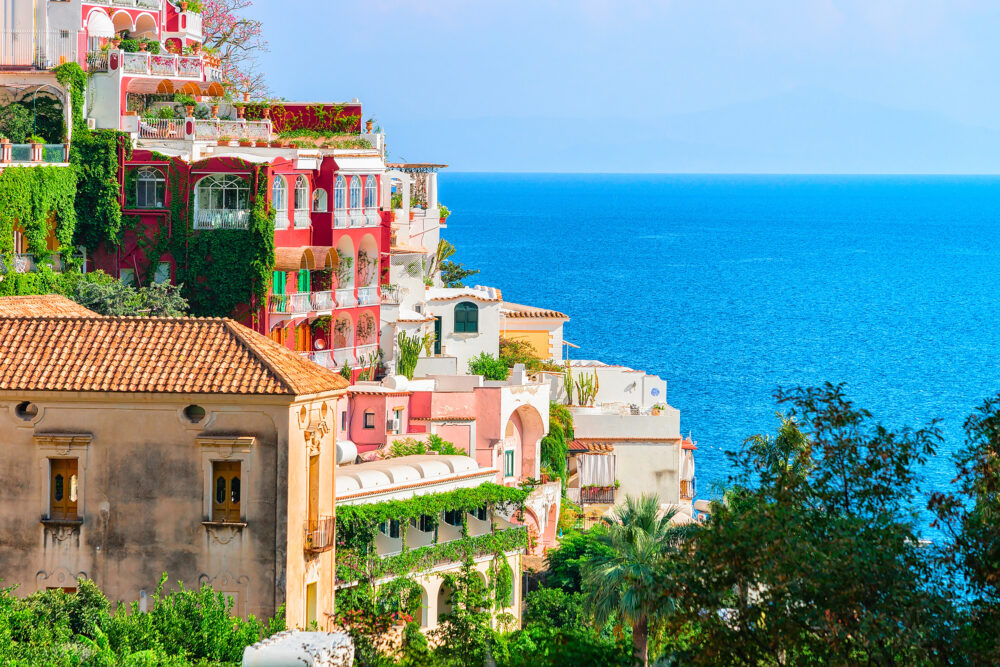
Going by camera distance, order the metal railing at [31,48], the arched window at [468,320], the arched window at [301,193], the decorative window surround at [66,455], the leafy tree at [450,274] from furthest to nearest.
→ the leafy tree at [450,274]
the arched window at [468,320]
the metal railing at [31,48]
the arched window at [301,193]
the decorative window surround at [66,455]

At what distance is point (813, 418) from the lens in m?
25.4

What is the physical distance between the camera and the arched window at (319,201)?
5850 centimetres

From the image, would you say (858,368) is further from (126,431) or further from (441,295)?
(126,431)

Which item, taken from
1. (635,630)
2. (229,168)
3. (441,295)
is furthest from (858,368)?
(635,630)

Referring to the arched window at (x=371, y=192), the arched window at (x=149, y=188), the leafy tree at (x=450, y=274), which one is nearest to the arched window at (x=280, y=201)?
the arched window at (x=149, y=188)

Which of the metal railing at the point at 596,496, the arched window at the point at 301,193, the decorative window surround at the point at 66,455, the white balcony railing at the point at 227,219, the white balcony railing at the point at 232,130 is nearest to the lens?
the decorative window surround at the point at 66,455

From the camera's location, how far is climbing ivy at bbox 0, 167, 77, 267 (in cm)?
5247

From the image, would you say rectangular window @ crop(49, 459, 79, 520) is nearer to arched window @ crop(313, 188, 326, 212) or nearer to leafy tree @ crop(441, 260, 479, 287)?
arched window @ crop(313, 188, 326, 212)

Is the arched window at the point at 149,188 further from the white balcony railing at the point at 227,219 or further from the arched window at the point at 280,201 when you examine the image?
the arched window at the point at 280,201

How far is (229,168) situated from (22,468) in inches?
924

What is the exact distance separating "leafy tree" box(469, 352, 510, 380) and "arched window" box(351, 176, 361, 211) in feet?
26.8

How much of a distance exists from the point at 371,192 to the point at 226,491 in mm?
28312

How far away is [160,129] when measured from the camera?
57906 millimetres

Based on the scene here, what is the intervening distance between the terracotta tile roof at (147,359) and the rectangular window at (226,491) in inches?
56.7
